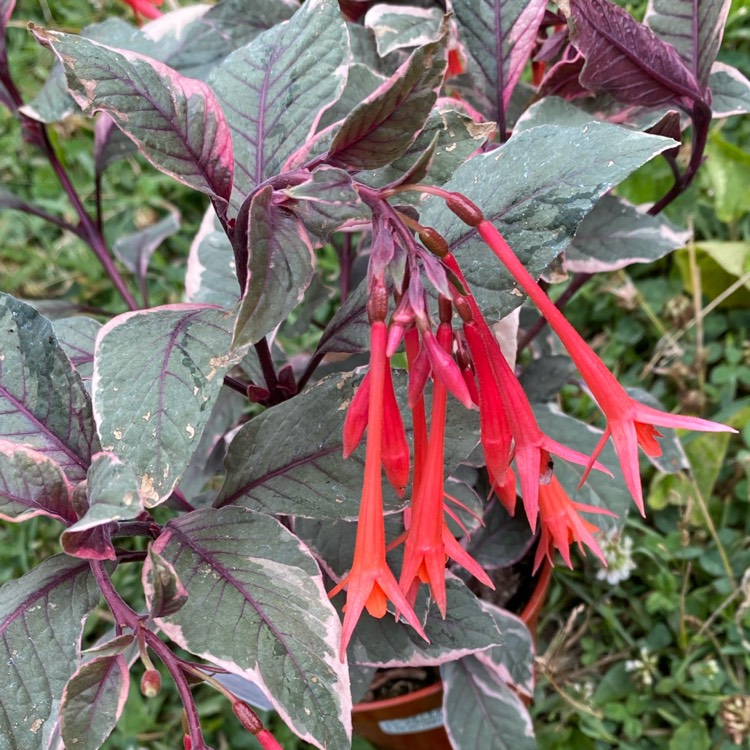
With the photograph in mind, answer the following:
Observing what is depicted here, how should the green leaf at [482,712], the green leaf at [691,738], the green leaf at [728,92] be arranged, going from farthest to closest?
the green leaf at [691,738], the green leaf at [482,712], the green leaf at [728,92]

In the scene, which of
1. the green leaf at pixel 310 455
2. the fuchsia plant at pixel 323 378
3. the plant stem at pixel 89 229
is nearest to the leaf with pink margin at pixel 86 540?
the fuchsia plant at pixel 323 378

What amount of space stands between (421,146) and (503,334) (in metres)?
0.20

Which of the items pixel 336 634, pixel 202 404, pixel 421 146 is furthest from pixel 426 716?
pixel 421 146

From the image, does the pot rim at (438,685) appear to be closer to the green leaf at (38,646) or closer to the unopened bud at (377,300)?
the green leaf at (38,646)

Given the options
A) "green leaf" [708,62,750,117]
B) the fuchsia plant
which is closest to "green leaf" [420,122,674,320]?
the fuchsia plant

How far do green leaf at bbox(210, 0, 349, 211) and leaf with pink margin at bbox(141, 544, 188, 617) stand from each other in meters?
0.31

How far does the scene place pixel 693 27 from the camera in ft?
2.47

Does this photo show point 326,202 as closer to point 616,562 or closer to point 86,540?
point 86,540

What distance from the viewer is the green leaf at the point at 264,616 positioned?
0.56 meters

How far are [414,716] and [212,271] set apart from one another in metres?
0.59

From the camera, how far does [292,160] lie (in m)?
0.57

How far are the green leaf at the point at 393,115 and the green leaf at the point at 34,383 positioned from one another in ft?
0.93

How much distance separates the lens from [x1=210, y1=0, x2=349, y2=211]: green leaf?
63 cm

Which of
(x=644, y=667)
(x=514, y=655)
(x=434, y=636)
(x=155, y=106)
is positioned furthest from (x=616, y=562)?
(x=155, y=106)
